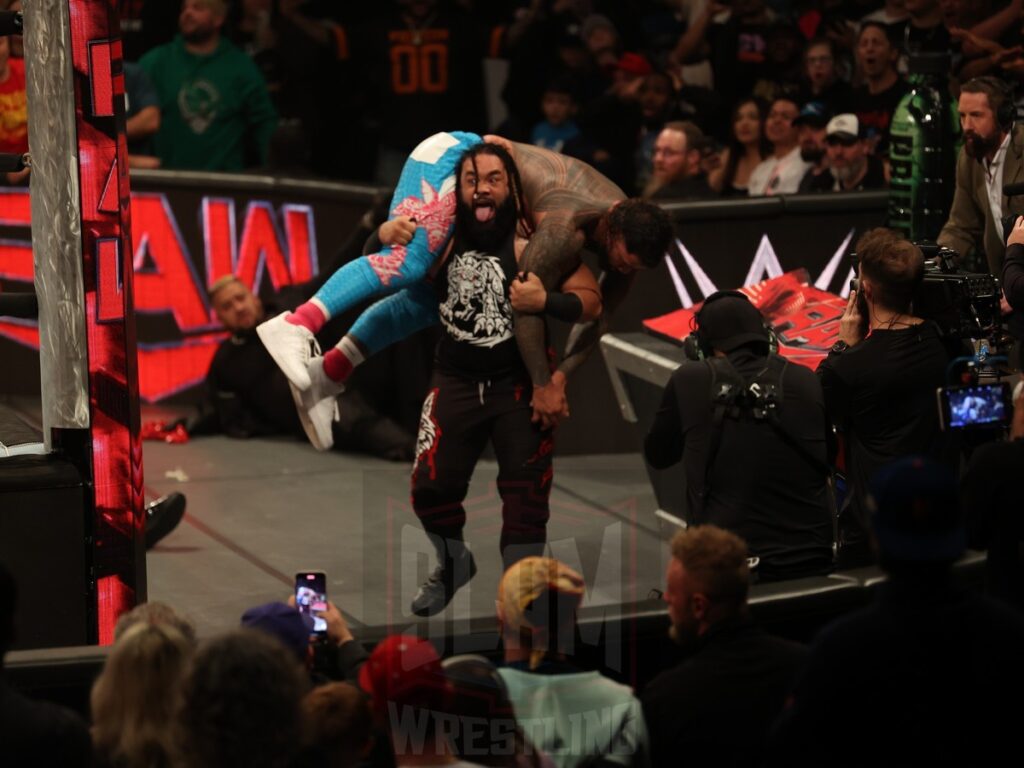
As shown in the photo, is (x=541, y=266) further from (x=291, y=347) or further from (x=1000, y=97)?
(x=1000, y=97)

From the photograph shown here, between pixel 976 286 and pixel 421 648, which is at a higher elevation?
pixel 976 286

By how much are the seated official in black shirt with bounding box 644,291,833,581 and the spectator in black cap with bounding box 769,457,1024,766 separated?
1.67 m


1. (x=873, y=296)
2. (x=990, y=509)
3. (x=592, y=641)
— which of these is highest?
(x=873, y=296)

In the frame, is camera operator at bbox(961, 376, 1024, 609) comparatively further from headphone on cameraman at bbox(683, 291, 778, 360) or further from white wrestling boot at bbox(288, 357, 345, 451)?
white wrestling boot at bbox(288, 357, 345, 451)

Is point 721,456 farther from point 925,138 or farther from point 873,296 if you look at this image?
point 925,138

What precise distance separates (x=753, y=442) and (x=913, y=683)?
1.77m

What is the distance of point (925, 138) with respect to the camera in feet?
25.3

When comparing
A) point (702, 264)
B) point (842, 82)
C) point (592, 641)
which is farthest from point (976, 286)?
point (842, 82)

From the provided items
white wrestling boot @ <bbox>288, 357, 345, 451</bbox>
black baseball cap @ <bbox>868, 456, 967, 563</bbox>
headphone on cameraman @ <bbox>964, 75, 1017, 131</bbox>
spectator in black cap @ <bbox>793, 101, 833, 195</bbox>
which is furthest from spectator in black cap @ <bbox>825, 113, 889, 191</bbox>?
black baseball cap @ <bbox>868, 456, 967, 563</bbox>

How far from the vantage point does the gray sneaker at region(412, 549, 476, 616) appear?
665cm

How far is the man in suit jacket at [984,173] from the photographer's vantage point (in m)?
7.02

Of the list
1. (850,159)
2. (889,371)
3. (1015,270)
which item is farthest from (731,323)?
(850,159)

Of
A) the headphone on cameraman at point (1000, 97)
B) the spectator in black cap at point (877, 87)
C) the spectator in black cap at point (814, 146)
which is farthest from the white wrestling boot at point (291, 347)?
the spectator in black cap at point (877, 87)

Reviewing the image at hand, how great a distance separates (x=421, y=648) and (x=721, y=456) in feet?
4.60
